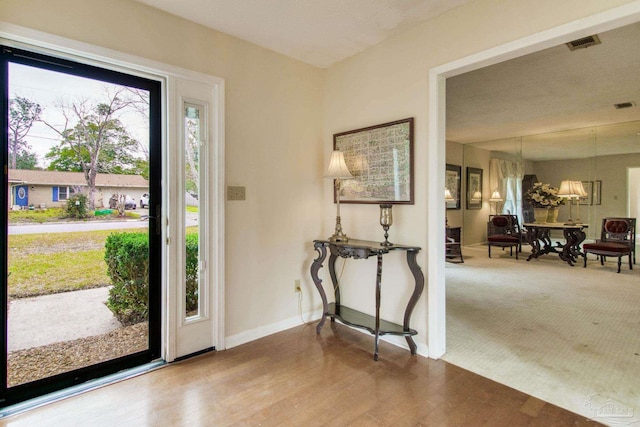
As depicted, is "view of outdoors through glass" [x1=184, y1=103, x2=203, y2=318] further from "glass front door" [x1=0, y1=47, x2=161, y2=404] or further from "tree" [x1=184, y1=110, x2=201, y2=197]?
"glass front door" [x1=0, y1=47, x2=161, y2=404]

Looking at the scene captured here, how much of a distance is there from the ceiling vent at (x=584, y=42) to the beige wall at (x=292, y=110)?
4.17 ft

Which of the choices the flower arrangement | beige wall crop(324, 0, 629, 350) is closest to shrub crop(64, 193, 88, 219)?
beige wall crop(324, 0, 629, 350)

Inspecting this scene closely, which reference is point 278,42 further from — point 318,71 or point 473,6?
point 473,6

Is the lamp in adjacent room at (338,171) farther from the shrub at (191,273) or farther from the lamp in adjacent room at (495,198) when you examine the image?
the lamp in adjacent room at (495,198)

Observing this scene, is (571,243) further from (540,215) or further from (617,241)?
(540,215)

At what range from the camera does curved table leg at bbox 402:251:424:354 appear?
247 centimetres

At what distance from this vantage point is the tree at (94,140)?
210 cm

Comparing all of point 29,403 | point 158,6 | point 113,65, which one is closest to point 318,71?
point 158,6

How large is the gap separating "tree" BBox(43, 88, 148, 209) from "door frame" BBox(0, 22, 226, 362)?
0.69 feet

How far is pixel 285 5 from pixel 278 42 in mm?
538

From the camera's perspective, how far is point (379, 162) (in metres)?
2.85

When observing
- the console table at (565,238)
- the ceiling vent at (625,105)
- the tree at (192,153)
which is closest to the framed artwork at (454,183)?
the console table at (565,238)

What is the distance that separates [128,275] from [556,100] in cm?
567

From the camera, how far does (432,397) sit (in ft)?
6.44
